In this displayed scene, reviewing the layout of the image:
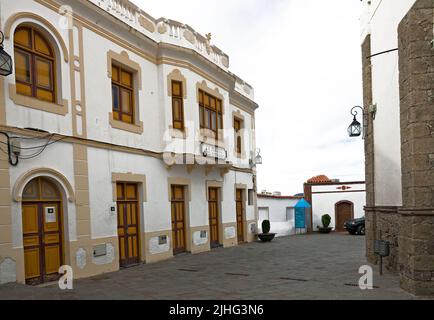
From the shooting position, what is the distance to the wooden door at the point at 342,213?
2866 cm

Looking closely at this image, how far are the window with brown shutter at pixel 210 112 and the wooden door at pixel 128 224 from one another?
441 centimetres

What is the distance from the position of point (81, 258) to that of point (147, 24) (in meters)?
7.54

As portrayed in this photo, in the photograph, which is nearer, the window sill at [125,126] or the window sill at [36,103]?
the window sill at [36,103]

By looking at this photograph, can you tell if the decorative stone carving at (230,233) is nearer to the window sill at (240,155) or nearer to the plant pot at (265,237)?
the plant pot at (265,237)

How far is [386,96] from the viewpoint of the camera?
10.5 m

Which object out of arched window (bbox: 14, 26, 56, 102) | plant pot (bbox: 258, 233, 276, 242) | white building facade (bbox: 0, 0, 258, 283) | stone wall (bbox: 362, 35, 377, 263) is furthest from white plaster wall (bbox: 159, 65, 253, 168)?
stone wall (bbox: 362, 35, 377, 263)

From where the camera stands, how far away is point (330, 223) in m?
28.8

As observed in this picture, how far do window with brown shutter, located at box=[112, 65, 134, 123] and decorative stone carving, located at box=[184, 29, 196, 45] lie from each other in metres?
3.02

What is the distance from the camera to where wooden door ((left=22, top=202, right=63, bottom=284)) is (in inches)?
349

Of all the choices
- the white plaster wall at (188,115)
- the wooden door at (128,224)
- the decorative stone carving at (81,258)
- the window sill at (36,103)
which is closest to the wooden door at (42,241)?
the decorative stone carving at (81,258)

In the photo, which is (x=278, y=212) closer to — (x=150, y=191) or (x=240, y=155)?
(x=240, y=155)

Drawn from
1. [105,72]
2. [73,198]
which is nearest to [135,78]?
[105,72]

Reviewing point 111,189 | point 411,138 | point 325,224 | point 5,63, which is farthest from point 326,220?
point 5,63

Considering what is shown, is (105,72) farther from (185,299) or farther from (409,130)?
(409,130)
